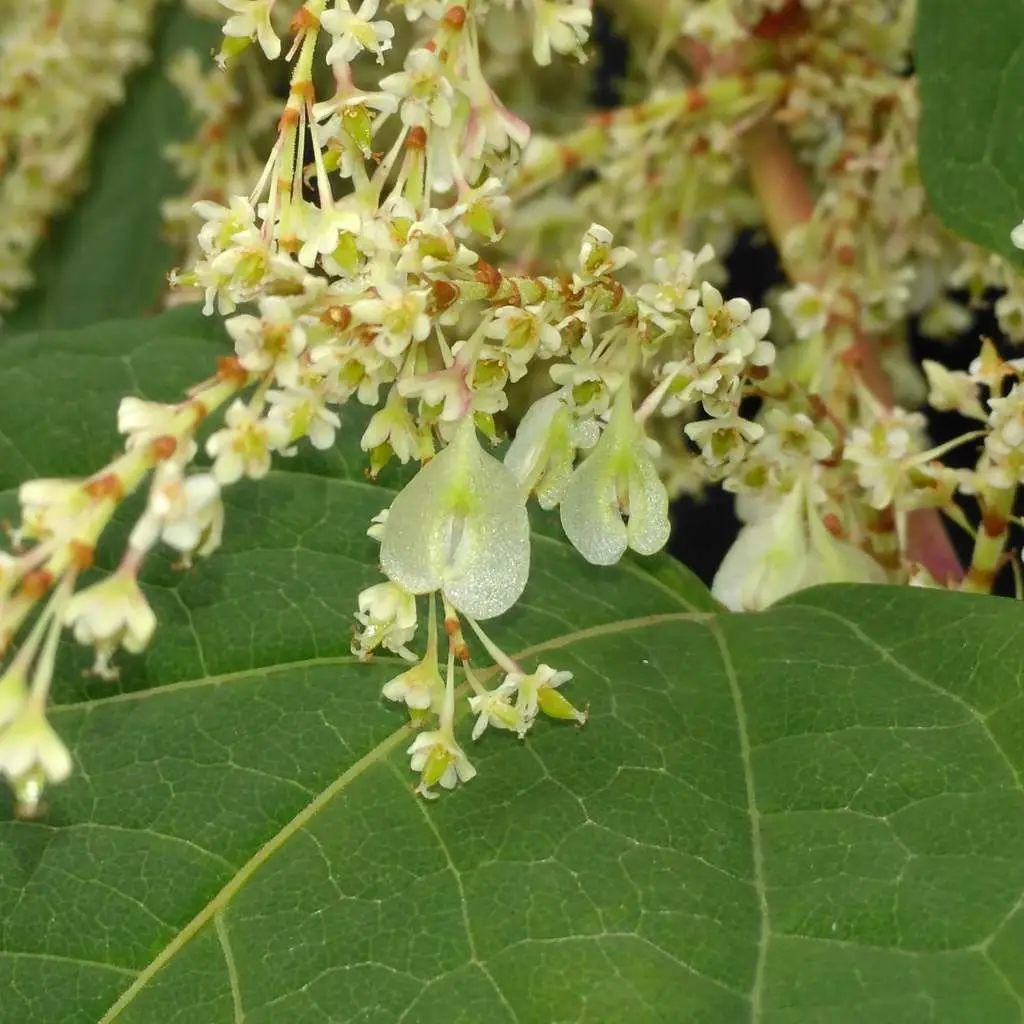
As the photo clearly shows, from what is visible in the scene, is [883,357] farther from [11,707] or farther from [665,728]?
[11,707]

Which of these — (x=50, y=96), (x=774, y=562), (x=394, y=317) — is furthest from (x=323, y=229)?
(x=50, y=96)

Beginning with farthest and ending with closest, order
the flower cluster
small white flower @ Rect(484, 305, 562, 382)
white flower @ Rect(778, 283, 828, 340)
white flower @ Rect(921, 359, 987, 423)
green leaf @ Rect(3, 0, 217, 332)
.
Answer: green leaf @ Rect(3, 0, 217, 332) → the flower cluster → white flower @ Rect(778, 283, 828, 340) → white flower @ Rect(921, 359, 987, 423) → small white flower @ Rect(484, 305, 562, 382)

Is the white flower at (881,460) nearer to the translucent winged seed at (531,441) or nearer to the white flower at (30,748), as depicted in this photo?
the translucent winged seed at (531,441)

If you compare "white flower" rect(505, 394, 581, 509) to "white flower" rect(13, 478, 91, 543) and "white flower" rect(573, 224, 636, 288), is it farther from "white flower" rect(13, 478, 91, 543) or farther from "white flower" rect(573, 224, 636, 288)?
"white flower" rect(13, 478, 91, 543)

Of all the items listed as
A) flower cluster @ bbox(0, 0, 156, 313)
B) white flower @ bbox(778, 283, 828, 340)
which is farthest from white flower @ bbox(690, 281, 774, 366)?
flower cluster @ bbox(0, 0, 156, 313)

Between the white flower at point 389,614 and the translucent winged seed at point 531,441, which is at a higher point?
the translucent winged seed at point 531,441

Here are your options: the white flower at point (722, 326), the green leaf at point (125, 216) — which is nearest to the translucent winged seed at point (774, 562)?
the white flower at point (722, 326)

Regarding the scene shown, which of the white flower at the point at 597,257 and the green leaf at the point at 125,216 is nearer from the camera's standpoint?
the white flower at the point at 597,257
